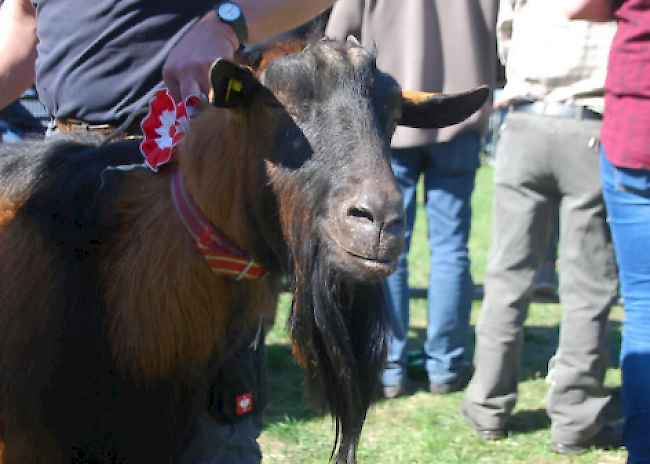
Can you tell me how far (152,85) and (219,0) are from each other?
1.26 feet

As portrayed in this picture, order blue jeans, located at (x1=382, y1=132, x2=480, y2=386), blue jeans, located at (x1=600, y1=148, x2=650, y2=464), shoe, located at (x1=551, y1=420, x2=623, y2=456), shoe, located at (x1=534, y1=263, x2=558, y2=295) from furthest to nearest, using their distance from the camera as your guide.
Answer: shoe, located at (x1=534, y1=263, x2=558, y2=295), blue jeans, located at (x1=382, y1=132, x2=480, y2=386), shoe, located at (x1=551, y1=420, x2=623, y2=456), blue jeans, located at (x1=600, y1=148, x2=650, y2=464)

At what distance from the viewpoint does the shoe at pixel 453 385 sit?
555 cm

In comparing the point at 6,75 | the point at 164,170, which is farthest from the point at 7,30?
the point at 164,170

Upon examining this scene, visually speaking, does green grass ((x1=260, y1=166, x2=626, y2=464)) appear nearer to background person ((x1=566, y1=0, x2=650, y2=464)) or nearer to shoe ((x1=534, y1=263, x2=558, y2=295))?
background person ((x1=566, y1=0, x2=650, y2=464))

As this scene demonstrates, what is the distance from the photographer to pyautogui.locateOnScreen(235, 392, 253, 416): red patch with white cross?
305cm

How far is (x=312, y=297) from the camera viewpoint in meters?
2.51

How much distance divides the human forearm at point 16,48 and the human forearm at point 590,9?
216 centimetres

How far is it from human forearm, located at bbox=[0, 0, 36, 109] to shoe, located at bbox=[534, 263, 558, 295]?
5638 mm

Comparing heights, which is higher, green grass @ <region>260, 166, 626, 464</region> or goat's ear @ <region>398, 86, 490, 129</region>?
goat's ear @ <region>398, 86, 490, 129</region>

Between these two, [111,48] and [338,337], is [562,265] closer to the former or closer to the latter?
[338,337]

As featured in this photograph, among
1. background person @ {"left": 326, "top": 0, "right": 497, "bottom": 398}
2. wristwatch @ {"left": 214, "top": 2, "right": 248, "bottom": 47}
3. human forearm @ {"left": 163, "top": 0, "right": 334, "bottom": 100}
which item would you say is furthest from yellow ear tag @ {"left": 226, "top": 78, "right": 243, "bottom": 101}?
background person @ {"left": 326, "top": 0, "right": 497, "bottom": 398}

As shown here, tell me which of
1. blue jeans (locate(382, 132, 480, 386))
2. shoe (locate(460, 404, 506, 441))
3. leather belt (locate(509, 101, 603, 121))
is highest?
leather belt (locate(509, 101, 603, 121))

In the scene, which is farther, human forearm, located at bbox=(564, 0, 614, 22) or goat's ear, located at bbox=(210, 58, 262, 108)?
human forearm, located at bbox=(564, 0, 614, 22)

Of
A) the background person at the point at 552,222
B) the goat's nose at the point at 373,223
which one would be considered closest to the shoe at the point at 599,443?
the background person at the point at 552,222
